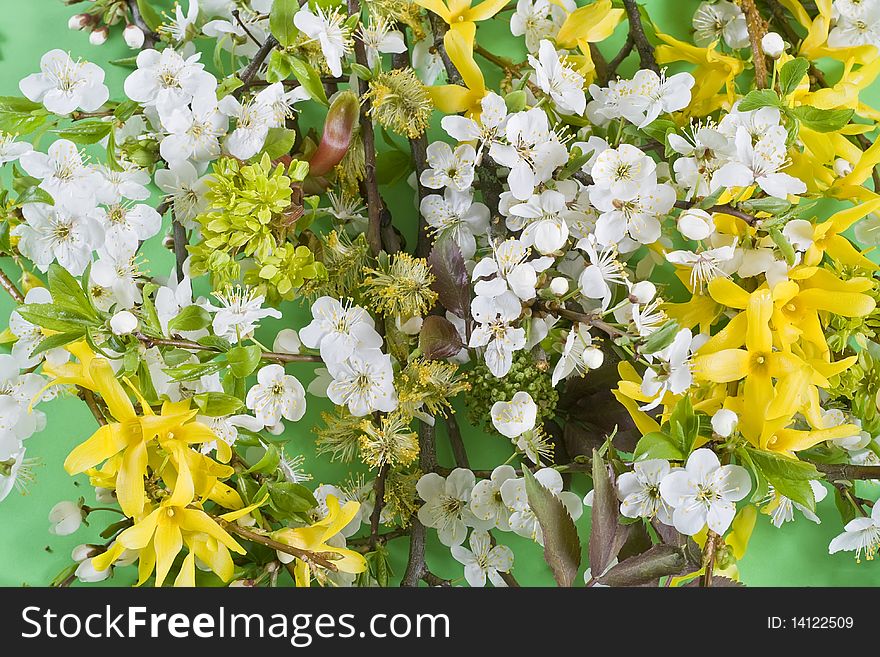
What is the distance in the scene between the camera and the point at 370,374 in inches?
30.7

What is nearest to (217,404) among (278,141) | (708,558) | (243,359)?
(243,359)

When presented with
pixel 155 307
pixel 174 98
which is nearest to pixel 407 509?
pixel 155 307

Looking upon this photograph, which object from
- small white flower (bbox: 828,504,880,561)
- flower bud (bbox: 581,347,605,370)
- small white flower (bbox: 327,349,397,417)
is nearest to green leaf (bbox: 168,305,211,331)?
small white flower (bbox: 327,349,397,417)

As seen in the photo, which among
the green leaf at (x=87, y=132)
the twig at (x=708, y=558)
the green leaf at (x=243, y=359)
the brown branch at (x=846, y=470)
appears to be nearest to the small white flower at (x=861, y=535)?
the brown branch at (x=846, y=470)

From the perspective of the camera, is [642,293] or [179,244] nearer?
[642,293]

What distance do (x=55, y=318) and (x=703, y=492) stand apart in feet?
1.86

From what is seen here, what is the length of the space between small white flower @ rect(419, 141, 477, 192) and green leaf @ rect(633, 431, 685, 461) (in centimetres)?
30

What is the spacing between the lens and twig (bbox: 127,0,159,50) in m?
0.94

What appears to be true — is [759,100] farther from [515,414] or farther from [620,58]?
[515,414]

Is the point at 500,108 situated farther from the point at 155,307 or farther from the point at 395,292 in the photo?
the point at 155,307

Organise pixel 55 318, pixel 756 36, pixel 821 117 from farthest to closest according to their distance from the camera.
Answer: pixel 756 36
pixel 821 117
pixel 55 318

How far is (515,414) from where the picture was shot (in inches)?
31.3

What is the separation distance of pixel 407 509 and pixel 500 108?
0.42 metres

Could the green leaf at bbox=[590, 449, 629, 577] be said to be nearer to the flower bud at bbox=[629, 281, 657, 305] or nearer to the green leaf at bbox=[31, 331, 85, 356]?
the flower bud at bbox=[629, 281, 657, 305]
